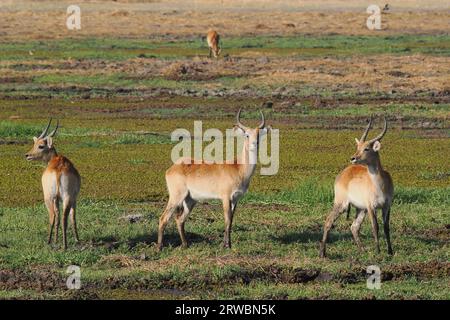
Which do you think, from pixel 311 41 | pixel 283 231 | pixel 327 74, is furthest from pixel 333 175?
pixel 311 41

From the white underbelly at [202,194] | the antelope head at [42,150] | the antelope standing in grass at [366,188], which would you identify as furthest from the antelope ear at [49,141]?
the antelope standing in grass at [366,188]

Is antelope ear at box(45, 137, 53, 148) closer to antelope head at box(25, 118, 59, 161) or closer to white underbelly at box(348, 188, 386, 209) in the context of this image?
antelope head at box(25, 118, 59, 161)

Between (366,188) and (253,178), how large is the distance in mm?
6157

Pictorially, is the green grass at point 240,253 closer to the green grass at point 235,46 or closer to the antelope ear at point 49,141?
the antelope ear at point 49,141

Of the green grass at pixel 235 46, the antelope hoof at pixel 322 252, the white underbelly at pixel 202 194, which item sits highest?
the white underbelly at pixel 202 194

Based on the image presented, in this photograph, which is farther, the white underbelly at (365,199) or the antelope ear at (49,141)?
the antelope ear at (49,141)

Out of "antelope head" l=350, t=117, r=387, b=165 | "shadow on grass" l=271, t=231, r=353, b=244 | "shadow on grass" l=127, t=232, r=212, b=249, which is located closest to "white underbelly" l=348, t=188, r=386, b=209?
"antelope head" l=350, t=117, r=387, b=165

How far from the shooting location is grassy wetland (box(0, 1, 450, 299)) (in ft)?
36.2

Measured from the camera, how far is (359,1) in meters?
77.8

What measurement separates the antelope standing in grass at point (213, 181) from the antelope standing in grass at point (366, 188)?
105cm

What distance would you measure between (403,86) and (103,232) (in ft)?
69.1

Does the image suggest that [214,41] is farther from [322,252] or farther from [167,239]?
[322,252]

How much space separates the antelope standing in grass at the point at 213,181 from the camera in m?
12.4

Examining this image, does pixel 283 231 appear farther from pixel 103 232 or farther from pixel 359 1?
pixel 359 1
